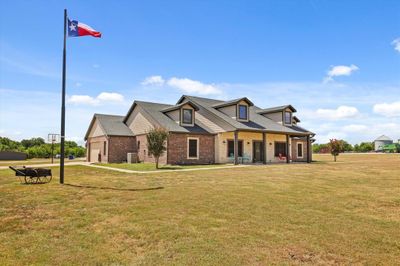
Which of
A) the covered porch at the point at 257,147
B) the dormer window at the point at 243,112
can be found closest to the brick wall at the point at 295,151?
the covered porch at the point at 257,147

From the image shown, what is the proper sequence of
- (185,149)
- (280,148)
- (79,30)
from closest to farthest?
(79,30)
(185,149)
(280,148)

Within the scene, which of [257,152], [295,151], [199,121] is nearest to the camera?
[199,121]

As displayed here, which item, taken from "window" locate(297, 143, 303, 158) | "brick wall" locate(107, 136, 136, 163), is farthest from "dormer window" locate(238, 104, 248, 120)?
"brick wall" locate(107, 136, 136, 163)

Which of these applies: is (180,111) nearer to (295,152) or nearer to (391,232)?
(295,152)

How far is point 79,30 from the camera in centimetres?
1355

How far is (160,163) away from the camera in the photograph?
25250mm

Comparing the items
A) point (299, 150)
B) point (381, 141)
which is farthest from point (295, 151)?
point (381, 141)

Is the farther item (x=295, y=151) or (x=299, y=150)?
(x=299, y=150)

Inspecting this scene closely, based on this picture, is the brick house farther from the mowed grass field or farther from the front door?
the mowed grass field

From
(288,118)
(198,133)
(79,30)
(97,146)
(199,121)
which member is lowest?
(97,146)

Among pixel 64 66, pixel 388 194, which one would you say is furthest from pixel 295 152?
pixel 64 66

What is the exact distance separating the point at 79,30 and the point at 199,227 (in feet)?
37.3

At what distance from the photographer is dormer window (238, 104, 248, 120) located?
1162 inches

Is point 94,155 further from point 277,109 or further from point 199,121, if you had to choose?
point 277,109
